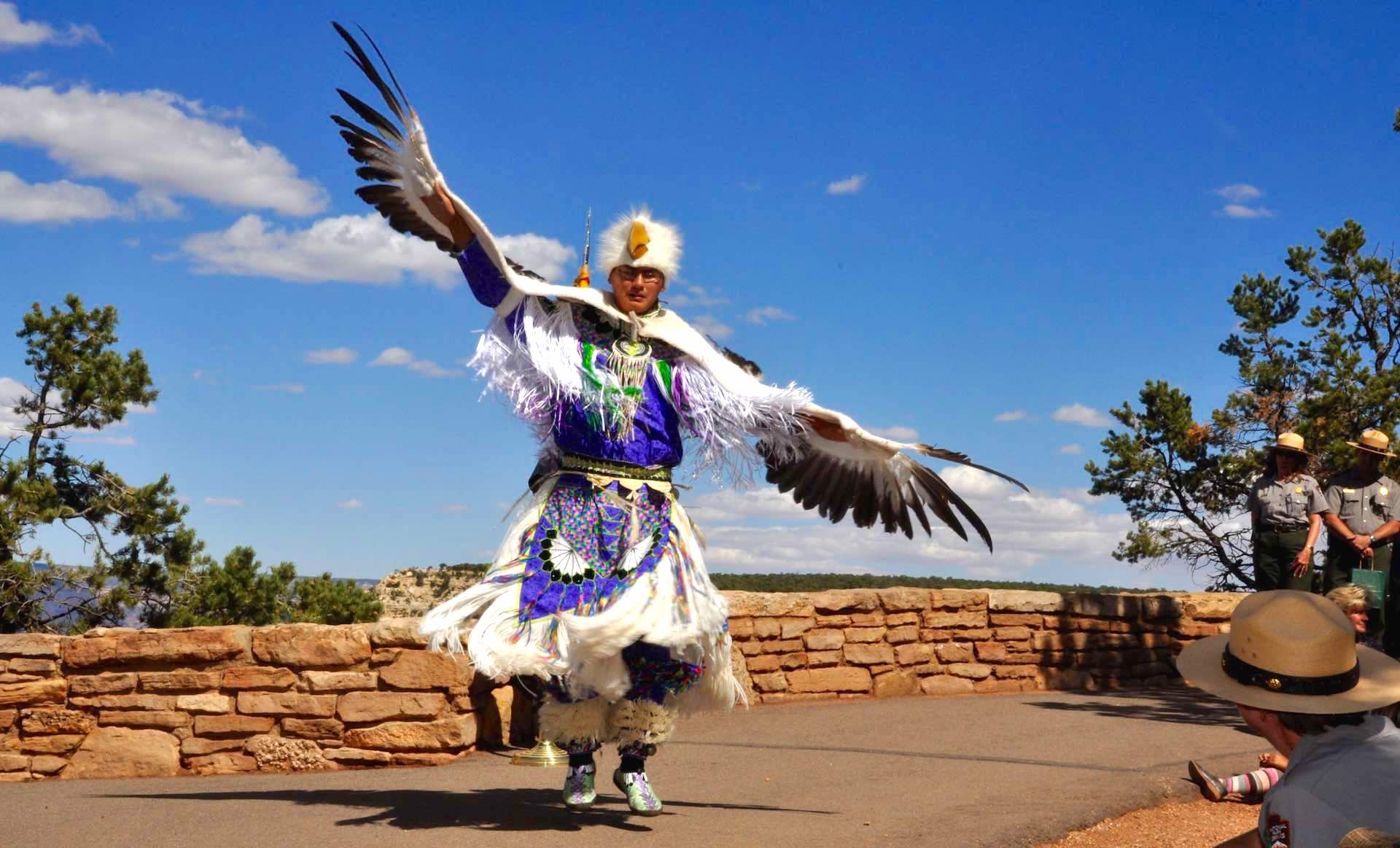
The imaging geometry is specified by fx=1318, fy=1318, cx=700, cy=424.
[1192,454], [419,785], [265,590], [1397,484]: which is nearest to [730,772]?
[419,785]

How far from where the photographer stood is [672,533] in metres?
5.19

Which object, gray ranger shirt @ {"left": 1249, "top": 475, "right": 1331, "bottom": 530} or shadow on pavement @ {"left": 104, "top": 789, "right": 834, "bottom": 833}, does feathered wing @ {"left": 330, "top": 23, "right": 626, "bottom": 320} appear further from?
gray ranger shirt @ {"left": 1249, "top": 475, "right": 1331, "bottom": 530}

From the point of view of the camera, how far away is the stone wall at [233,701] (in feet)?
25.0

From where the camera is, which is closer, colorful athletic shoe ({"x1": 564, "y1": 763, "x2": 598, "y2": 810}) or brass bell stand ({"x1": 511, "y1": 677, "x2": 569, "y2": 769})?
colorful athletic shoe ({"x1": 564, "y1": 763, "x2": 598, "y2": 810})

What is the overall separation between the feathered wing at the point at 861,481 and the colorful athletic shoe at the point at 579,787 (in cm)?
161

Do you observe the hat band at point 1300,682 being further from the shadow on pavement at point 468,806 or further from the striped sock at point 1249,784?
the shadow on pavement at point 468,806

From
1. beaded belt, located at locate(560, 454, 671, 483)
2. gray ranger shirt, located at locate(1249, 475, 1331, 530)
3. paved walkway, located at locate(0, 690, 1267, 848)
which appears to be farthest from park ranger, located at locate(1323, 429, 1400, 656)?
beaded belt, located at locate(560, 454, 671, 483)

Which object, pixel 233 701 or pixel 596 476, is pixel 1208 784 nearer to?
pixel 596 476

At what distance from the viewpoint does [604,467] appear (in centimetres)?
520

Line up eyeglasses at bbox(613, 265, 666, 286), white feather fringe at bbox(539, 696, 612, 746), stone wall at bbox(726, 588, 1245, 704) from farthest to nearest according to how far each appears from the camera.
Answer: stone wall at bbox(726, 588, 1245, 704) < eyeglasses at bbox(613, 265, 666, 286) < white feather fringe at bbox(539, 696, 612, 746)

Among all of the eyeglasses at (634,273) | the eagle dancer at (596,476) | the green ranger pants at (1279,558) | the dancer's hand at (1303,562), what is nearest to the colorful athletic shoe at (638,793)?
the eagle dancer at (596,476)

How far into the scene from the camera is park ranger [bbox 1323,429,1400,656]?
8.84 m

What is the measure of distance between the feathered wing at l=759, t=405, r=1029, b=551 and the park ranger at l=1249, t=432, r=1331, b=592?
12.6 ft

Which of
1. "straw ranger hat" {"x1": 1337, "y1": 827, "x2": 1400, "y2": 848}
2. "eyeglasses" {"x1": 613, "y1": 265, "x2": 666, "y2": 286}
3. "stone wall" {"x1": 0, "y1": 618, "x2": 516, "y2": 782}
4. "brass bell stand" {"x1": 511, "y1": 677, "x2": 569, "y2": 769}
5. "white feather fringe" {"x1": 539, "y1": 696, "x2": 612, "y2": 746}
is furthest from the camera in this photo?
"stone wall" {"x1": 0, "y1": 618, "x2": 516, "y2": 782}
